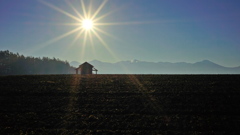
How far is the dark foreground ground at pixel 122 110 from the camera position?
19812 millimetres

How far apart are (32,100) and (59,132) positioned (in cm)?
1245

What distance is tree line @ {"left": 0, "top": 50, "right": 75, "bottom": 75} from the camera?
121812 mm

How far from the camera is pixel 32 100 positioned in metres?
29.7

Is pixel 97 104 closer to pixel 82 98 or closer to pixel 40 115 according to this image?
pixel 82 98

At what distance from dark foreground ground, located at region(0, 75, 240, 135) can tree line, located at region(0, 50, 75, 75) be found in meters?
93.8

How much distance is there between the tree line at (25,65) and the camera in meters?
122

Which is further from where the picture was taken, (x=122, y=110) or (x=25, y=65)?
(x=25, y=65)

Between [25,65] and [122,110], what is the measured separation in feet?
429

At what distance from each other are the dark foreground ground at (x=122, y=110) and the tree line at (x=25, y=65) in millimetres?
93804

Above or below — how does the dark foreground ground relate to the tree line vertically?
below

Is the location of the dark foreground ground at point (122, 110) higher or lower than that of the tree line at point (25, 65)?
lower

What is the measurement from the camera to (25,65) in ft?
465

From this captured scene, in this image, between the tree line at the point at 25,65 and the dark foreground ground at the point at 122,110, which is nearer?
the dark foreground ground at the point at 122,110

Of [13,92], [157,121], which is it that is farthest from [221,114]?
[13,92]
